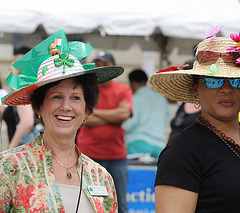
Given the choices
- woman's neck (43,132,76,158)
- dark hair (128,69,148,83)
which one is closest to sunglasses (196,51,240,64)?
woman's neck (43,132,76,158)

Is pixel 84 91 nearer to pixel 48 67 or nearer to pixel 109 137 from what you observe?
pixel 48 67

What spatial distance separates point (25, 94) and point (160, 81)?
82 cm

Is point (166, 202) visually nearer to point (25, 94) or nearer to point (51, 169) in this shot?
point (51, 169)

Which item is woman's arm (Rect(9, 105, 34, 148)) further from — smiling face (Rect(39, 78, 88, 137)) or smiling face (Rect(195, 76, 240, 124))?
smiling face (Rect(195, 76, 240, 124))

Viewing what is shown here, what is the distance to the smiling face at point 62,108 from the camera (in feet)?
8.54

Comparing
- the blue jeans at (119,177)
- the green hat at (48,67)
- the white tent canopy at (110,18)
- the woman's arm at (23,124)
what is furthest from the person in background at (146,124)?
the green hat at (48,67)

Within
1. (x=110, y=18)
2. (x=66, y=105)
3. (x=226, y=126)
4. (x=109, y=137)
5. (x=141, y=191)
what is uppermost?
(x=110, y=18)

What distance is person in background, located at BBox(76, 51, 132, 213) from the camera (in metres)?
5.60

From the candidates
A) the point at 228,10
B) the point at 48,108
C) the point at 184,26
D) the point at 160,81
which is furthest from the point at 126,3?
the point at 48,108

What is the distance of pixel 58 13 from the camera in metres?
6.42

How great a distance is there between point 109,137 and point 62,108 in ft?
10.2

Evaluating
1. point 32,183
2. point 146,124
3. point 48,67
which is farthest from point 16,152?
point 146,124

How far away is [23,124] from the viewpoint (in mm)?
4844

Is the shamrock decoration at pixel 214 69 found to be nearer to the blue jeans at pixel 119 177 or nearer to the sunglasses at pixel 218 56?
the sunglasses at pixel 218 56
